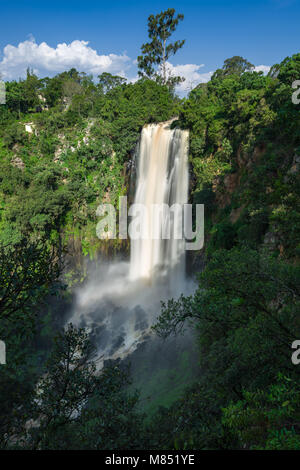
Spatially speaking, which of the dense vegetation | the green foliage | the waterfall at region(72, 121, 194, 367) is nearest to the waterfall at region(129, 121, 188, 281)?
the waterfall at region(72, 121, 194, 367)

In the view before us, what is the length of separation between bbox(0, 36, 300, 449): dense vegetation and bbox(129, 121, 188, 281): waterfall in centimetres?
115

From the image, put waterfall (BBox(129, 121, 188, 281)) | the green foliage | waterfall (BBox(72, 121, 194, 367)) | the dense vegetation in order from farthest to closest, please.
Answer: waterfall (BBox(129, 121, 188, 281)) → waterfall (BBox(72, 121, 194, 367)) → the dense vegetation → the green foliage

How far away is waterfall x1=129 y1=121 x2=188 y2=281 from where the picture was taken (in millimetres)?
21156

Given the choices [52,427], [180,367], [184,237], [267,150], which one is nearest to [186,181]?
[184,237]

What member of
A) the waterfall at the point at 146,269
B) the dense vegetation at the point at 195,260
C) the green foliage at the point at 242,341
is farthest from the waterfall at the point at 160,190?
the green foliage at the point at 242,341

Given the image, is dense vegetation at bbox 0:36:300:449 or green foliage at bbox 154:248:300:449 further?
dense vegetation at bbox 0:36:300:449

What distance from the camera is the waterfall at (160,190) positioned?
2116 cm

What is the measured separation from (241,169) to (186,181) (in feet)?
16.1

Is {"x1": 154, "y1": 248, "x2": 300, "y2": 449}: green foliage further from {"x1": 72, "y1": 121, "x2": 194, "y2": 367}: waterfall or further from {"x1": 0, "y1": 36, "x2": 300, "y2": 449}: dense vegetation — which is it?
{"x1": 72, "y1": 121, "x2": 194, "y2": 367}: waterfall

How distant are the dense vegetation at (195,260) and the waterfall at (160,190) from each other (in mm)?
1152

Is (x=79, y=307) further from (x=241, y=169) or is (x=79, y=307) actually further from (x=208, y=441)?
(x=208, y=441)

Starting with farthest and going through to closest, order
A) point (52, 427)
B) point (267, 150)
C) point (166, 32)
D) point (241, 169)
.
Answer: point (166, 32) < point (241, 169) < point (267, 150) < point (52, 427)

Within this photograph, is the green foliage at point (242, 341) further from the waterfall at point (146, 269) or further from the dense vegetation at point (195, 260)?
the waterfall at point (146, 269)

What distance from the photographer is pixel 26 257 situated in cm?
506
